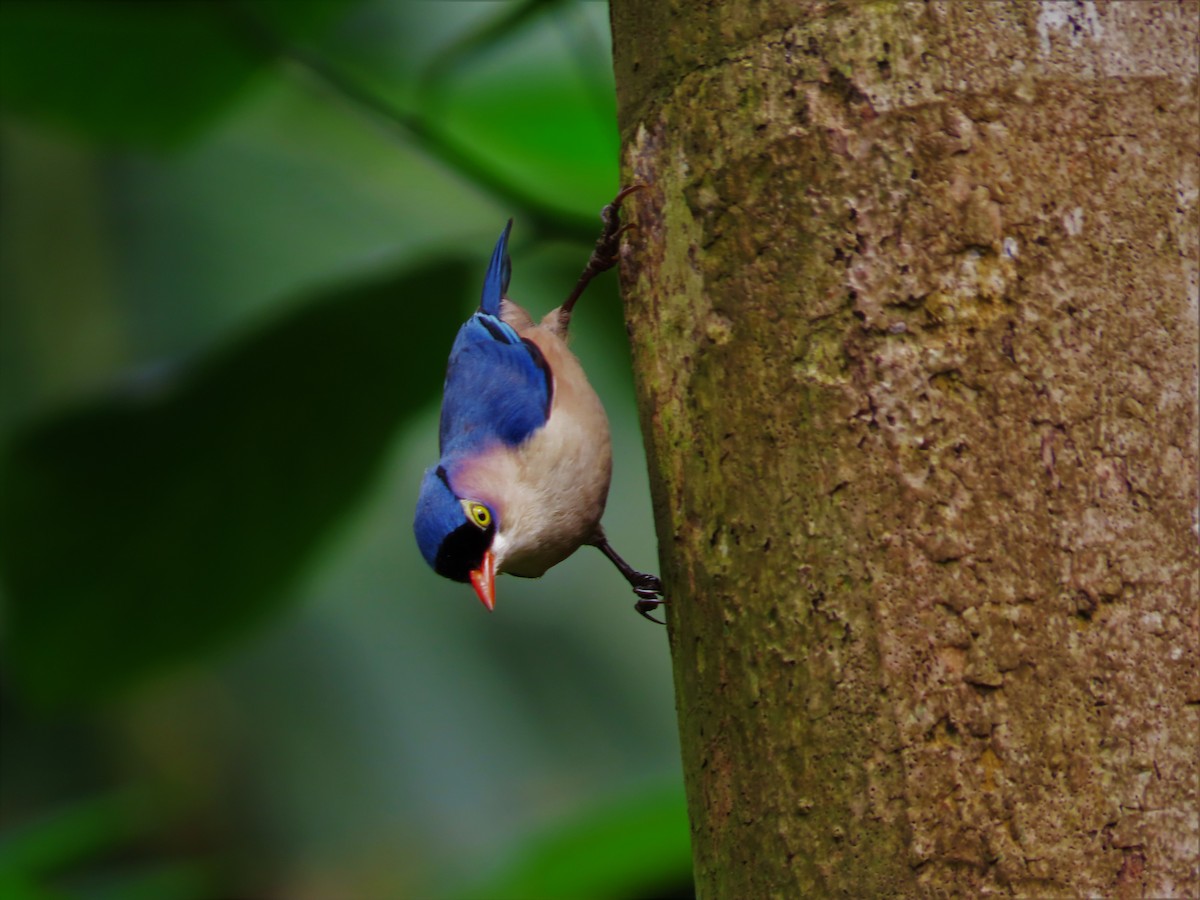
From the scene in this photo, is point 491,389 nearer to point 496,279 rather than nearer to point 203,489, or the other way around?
point 496,279

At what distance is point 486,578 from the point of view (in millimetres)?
3018

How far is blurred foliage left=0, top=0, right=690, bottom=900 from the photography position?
3.41 meters

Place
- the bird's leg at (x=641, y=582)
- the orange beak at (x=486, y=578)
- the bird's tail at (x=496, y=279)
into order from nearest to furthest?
the orange beak at (x=486, y=578) < the bird's leg at (x=641, y=582) < the bird's tail at (x=496, y=279)

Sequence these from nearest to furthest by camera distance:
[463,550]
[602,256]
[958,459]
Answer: [958,459]
[463,550]
[602,256]

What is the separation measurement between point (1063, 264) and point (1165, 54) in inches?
11.7

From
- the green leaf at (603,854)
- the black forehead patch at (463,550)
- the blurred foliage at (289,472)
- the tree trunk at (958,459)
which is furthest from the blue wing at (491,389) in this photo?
the tree trunk at (958,459)

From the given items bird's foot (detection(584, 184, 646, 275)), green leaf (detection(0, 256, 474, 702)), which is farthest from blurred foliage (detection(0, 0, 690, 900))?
bird's foot (detection(584, 184, 646, 275))

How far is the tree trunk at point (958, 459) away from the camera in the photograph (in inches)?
60.5

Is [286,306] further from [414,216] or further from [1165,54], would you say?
[414,216]

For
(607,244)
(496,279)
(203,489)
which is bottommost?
(203,489)

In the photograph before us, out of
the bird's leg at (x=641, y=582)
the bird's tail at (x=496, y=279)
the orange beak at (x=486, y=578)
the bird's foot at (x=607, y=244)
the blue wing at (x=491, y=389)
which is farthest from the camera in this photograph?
the bird's tail at (x=496, y=279)

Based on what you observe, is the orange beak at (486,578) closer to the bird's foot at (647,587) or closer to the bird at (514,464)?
the bird at (514,464)

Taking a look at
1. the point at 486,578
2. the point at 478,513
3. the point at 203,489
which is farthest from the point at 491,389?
the point at 203,489

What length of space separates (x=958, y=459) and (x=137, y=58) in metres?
2.73
